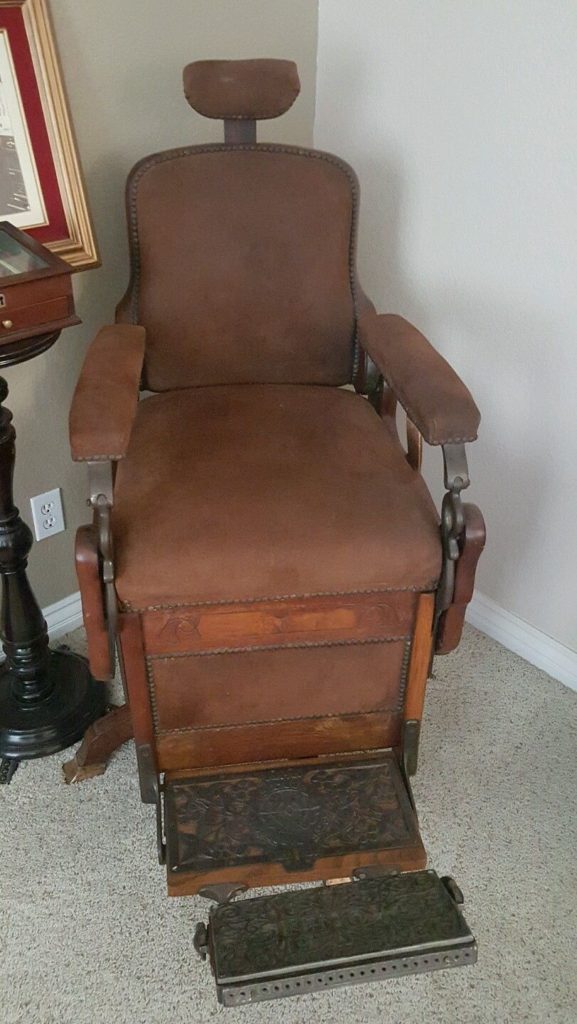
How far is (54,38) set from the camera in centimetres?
155

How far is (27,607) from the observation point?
1.75m

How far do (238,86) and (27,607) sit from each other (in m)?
1.10

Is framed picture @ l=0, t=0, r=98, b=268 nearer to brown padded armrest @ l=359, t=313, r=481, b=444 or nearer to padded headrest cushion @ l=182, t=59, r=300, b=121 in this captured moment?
padded headrest cushion @ l=182, t=59, r=300, b=121

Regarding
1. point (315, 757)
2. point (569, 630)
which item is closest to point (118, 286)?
point (315, 757)

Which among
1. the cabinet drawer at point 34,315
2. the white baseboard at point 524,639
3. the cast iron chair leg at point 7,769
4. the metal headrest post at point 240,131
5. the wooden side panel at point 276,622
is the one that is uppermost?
the metal headrest post at point 240,131

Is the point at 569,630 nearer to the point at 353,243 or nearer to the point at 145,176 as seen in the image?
the point at 353,243

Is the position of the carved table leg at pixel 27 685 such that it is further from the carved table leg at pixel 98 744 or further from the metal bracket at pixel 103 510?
the metal bracket at pixel 103 510

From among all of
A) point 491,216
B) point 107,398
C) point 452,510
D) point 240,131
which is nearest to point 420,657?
point 452,510

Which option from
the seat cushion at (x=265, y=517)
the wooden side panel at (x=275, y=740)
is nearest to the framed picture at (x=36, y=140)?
the seat cushion at (x=265, y=517)

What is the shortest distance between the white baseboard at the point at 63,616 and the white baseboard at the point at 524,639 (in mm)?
998

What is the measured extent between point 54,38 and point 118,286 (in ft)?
1.66

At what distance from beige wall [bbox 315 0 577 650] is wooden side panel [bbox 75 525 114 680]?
3.43 feet

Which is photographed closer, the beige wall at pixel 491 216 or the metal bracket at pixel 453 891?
the metal bracket at pixel 453 891

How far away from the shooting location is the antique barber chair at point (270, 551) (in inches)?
51.7
